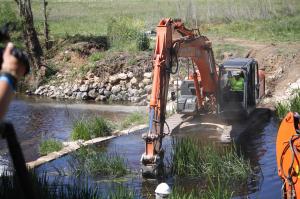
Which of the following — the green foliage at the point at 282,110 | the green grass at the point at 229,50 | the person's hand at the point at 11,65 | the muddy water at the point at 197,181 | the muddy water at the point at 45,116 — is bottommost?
the muddy water at the point at 45,116

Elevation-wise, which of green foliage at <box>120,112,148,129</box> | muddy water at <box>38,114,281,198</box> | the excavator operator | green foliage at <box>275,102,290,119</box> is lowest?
muddy water at <box>38,114,281,198</box>

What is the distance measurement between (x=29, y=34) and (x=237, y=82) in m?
17.0

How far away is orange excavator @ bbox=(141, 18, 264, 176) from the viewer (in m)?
12.3

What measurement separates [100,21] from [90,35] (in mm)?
9910

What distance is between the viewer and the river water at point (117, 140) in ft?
37.6

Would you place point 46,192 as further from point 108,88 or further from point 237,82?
point 108,88

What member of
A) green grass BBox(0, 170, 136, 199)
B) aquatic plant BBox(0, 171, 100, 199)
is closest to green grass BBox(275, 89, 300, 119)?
green grass BBox(0, 170, 136, 199)

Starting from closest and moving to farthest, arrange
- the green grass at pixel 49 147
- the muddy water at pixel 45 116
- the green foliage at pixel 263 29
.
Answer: the green grass at pixel 49 147, the muddy water at pixel 45 116, the green foliage at pixel 263 29

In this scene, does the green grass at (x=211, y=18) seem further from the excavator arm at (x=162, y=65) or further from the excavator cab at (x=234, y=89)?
the excavator arm at (x=162, y=65)

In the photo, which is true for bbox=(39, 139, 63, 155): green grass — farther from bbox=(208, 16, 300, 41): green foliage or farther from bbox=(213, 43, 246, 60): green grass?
bbox=(208, 16, 300, 41): green foliage

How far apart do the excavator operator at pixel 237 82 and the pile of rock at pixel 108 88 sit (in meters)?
8.82

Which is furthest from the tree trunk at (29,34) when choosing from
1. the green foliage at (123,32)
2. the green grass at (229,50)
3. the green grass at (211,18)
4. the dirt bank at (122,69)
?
the green grass at (229,50)

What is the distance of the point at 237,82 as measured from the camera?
1770 cm

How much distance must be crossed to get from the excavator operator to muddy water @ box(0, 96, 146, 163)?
555cm
